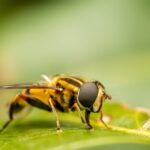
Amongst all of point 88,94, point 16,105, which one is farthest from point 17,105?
point 88,94

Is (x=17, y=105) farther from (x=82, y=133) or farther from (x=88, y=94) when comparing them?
(x=82, y=133)

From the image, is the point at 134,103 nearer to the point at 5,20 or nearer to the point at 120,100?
the point at 120,100

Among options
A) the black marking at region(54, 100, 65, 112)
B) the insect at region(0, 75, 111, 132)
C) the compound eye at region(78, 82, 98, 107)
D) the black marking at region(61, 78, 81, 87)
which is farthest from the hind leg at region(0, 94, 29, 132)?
the compound eye at region(78, 82, 98, 107)

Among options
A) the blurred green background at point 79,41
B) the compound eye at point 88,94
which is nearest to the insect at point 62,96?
the compound eye at point 88,94

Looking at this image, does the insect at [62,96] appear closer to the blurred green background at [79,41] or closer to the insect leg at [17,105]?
the insect leg at [17,105]

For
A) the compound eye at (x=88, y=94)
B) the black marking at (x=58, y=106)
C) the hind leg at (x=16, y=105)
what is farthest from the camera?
the hind leg at (x=16, y=105)
